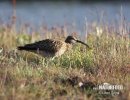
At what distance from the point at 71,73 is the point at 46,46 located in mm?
1720

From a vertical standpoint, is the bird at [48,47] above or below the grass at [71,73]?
above

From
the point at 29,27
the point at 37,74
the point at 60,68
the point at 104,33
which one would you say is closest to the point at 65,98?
the point at 37,74

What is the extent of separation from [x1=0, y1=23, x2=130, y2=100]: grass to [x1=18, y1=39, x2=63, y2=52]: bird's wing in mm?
224

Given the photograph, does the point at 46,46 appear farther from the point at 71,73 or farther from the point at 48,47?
the point at 71,73

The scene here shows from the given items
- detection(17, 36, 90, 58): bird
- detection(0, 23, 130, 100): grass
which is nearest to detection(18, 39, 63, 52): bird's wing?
detection(17, 36, 90, 58): bird

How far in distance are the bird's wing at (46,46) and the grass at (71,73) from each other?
0.22 metres

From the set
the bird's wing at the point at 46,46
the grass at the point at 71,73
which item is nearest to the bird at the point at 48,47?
the bird's wing at the point at 46,46

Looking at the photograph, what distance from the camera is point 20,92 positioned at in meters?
6.95

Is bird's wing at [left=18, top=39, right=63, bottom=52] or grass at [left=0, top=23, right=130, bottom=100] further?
bird's wing at [left=18, top=39, right=63, bottom=52]

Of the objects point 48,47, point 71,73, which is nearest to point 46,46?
point 48,47

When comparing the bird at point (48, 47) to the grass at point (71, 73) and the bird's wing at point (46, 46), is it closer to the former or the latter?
the bird's wing at point (46, 46)

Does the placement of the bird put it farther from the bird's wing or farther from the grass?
the grass

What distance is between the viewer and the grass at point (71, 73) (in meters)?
7.25

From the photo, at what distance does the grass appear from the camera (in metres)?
7.25
